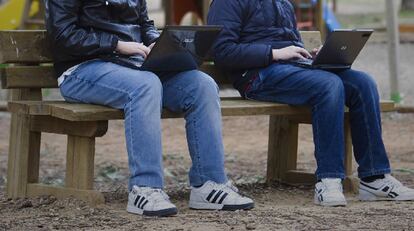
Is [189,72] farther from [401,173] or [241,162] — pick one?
[241,162]

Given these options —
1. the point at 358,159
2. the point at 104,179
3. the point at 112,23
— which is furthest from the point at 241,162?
the point at 112,23

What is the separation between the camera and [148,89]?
17.0 ft

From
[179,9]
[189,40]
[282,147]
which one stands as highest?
[179,9]

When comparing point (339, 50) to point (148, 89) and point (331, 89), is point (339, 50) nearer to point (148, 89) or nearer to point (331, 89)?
point (331, 89)

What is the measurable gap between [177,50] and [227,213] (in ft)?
2.79

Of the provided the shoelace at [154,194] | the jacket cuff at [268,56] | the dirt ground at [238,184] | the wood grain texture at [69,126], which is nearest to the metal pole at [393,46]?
the dirt ground at [238,184]

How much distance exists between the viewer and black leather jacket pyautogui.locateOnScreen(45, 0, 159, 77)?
5332 millimetres

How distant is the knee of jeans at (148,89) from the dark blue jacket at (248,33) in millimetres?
696

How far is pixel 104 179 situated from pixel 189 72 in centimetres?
231

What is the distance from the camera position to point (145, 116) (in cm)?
514

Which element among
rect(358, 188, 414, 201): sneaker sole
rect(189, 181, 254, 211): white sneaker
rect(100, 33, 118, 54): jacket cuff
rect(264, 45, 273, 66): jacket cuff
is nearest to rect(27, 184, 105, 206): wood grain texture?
rect(189, 181, 254, 211): white sneaker

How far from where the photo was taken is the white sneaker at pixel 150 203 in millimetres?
5113

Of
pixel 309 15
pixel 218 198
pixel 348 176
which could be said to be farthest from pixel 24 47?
pixel 309 15

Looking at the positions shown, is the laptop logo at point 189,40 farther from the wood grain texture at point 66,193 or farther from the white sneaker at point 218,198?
the wood grain texture at point 66,193
